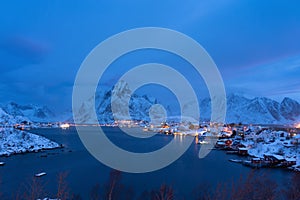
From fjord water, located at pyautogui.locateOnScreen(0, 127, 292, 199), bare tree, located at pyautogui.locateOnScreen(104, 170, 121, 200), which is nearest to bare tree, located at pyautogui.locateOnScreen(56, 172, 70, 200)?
bare tree, located at pyautogui.locateOnScreen(104, 170, 121, 200)

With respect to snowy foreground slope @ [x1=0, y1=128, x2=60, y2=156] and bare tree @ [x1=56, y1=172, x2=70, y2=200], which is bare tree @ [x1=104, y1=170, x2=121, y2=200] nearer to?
bare tree @ [x1=56, y1=172, x2=70, y2=200]

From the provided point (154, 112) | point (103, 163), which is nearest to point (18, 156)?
point (103, 163)

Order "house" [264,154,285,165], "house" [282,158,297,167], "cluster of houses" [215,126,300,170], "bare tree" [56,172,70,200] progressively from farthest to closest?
"house" [264,154,285,165]
"cluster of houses" [215,126,300,170]
"house" [282,158,297,167]
"bare tree" [56,172,70,200]

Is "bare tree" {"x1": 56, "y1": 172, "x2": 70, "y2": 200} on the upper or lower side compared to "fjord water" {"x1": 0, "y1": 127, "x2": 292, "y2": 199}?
upper

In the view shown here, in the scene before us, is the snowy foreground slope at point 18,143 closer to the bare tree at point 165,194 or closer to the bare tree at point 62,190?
the bare tree at point 62,190

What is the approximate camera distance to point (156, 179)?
1705 centimetres

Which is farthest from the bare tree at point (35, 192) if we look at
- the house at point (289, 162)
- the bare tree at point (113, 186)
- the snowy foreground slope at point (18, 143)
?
the house at point (289, 162)

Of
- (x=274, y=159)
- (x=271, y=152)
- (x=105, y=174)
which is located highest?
(x=271, y=152)

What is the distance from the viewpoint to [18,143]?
96.9 feet

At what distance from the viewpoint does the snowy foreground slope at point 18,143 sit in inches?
1071

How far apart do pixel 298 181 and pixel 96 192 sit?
992 centimetres

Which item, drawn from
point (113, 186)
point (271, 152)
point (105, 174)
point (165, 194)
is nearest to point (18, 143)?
point (105, 174)

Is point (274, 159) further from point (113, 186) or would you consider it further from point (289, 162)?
point (113, 186)

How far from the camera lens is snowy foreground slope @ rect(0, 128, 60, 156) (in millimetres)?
27197
